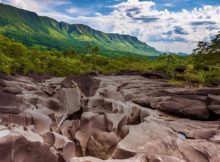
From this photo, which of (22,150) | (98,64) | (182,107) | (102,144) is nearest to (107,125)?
(102,144)

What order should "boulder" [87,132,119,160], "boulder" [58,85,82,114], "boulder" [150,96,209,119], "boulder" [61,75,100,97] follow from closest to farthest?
"boulder" [87,132,119,160] < "boulder" [150,96,209,119] < "boulder" [58,85,82,114] < "boulder" [61,75,100,97]

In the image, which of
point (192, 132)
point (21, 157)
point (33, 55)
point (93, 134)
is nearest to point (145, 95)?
point (93, 134)

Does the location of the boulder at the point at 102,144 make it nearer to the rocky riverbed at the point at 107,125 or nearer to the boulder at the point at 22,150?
the rocky riverbed at the point at 107,125

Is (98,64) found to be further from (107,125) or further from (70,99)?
(107,125)

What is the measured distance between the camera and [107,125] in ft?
89.2

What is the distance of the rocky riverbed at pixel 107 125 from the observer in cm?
1862

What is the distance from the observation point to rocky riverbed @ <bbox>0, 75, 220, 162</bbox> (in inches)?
733

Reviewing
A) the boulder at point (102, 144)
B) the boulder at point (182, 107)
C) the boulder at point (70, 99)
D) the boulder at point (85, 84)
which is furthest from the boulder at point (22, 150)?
the boulder at point (85, 84)

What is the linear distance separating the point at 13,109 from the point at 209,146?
16.3 metres

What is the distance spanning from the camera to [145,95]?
36.2 metres

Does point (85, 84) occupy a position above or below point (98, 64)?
above

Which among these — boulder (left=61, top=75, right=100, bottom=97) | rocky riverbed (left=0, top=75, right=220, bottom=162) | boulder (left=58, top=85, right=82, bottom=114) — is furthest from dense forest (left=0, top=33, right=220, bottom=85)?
boulder (left=58, top=85, right=82, bottom=114)

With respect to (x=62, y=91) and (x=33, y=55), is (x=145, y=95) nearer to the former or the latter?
(x=62, y=91)

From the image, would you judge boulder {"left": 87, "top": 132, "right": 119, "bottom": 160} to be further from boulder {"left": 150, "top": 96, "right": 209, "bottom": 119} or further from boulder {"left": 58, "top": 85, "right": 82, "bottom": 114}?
boulder {"left": 58, "top": 85, "right": 82, "bottom": 114}
